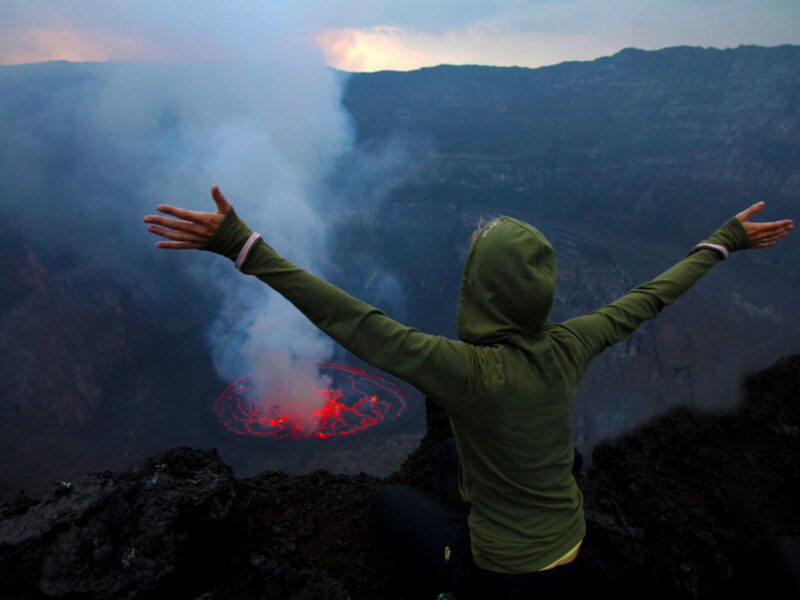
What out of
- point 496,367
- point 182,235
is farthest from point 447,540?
point 182,235

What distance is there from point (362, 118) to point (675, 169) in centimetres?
1804

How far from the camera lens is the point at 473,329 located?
60.1 inches

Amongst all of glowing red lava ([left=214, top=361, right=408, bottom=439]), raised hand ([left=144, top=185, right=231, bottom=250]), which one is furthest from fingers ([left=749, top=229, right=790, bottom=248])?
glowing red lava ([left=214, top=361, right=408, bottom=439])

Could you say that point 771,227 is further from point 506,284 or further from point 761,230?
point 506,284

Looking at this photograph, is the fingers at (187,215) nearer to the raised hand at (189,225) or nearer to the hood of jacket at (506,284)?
the raised hand at (189,225)

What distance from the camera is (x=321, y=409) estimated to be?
55.0 ft

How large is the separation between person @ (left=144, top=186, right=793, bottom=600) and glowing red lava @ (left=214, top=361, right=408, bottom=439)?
14.0 m

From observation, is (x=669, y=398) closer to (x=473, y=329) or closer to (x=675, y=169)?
(x=675, y=169)

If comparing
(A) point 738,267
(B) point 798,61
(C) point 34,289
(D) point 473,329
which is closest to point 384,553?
(D) point 473,329

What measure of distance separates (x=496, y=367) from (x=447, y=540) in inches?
35.0

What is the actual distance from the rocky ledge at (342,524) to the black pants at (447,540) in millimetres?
256

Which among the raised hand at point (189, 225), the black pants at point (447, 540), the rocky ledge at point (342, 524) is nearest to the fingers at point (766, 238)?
the rocky ledge at point (342, 524)

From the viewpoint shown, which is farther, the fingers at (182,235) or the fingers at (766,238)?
the fingers at (766,238)

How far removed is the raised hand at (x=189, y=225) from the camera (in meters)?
1.40
